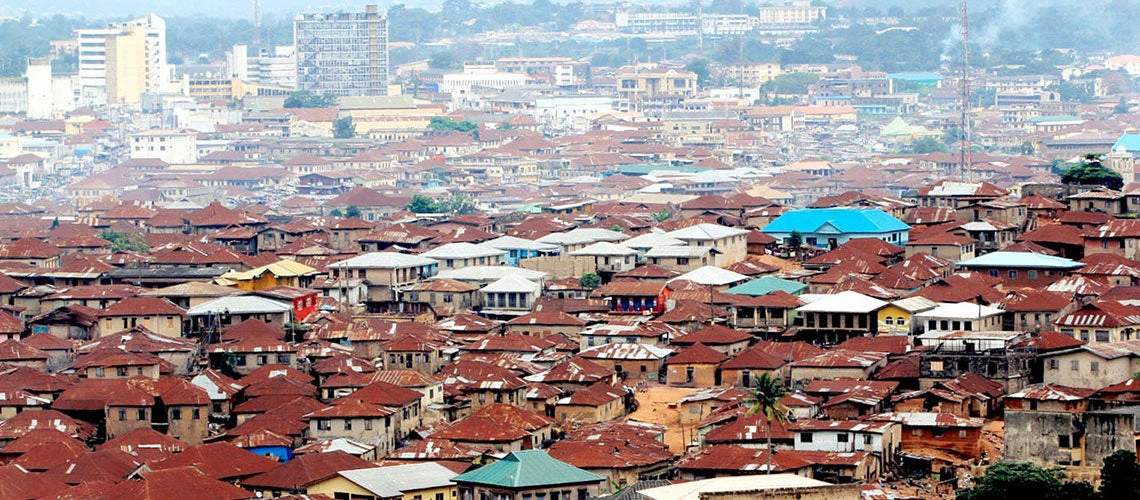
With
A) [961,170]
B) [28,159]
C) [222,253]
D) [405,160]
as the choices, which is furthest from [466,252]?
[28,159]

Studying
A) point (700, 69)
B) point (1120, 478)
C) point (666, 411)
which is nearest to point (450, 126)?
point (700, 69)

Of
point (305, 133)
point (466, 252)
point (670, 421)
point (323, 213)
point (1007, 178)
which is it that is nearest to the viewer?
point (670, 421)

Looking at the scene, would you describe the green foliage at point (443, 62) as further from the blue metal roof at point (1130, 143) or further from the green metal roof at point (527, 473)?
the green metal roof at point (527, 473)

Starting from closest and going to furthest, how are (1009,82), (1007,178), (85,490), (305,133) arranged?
(85,490) → (1007,178) → (305,133) → (1009,82)

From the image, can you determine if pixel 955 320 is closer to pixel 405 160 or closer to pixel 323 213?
pixel 323 213

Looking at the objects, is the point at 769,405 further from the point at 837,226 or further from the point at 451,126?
the point at 451,126
